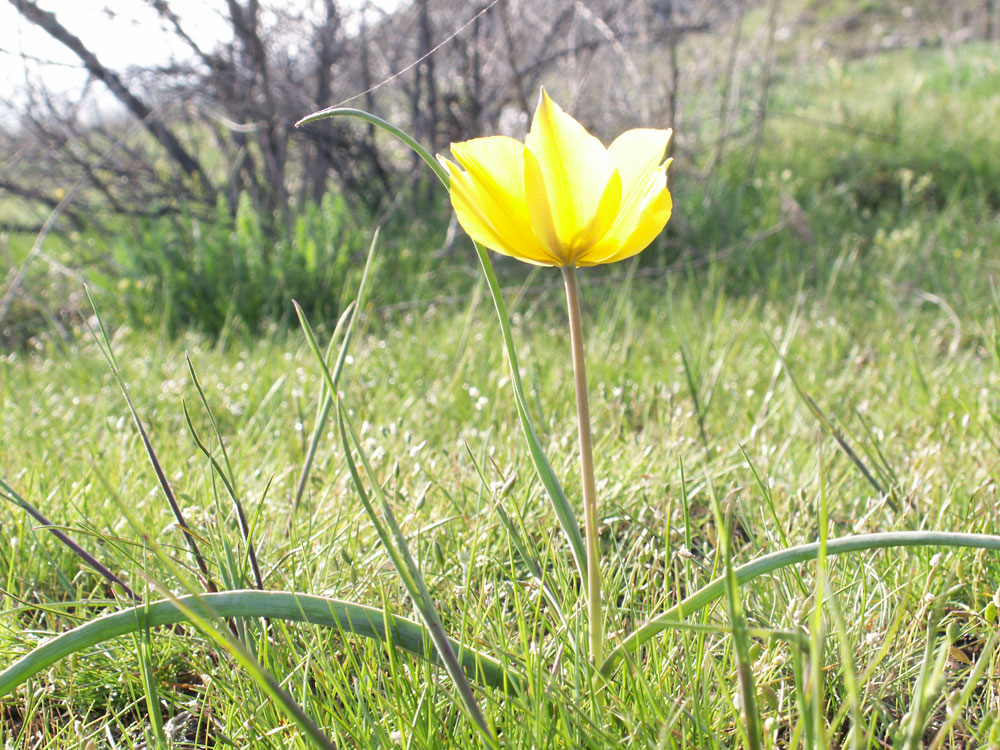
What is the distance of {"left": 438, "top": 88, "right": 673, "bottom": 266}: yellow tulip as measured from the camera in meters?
0.67

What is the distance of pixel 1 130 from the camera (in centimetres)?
408

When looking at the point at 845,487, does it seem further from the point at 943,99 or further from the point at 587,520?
the point at 943,99

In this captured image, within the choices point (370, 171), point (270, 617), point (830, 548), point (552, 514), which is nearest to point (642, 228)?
point (830, 548)

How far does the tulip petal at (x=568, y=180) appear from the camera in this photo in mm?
680

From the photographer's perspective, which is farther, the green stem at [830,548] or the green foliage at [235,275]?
the green foliage at [235,275]

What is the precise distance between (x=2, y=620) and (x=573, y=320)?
883 mm

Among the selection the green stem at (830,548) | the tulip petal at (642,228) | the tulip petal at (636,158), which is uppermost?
the tulip petal at (636,158)

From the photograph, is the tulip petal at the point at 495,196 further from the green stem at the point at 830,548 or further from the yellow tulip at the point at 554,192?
the green stem at the point at 830,548

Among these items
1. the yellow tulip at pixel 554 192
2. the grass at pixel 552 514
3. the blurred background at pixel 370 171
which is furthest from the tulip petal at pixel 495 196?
the blurred background at pixel 370 171

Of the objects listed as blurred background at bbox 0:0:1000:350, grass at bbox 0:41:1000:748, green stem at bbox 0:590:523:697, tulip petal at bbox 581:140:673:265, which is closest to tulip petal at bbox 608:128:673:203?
tulip petal at bbox 581:140:673:265

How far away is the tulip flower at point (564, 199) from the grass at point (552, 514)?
22 centimetres

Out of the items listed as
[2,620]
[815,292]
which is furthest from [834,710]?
[815,292]

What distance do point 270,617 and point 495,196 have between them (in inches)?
18.5

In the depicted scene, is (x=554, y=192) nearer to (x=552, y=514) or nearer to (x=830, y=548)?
(x=830, y=548)
